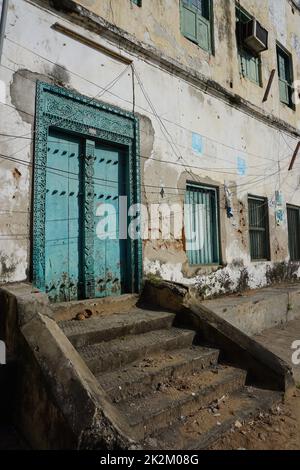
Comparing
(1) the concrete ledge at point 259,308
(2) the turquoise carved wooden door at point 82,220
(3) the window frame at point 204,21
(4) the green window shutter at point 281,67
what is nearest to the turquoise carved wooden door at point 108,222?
(2) the turquoise carved wooden door at point 82,220

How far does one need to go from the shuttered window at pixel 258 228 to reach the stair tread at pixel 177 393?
14.8 feet

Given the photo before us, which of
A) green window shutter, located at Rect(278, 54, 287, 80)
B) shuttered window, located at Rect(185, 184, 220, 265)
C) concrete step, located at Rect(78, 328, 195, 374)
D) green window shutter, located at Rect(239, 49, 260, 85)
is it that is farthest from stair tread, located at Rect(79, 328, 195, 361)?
green window shutter, located at Rect(278, 54, 287, 80)

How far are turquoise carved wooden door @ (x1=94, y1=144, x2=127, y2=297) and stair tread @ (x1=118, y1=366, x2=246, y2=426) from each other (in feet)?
6.21

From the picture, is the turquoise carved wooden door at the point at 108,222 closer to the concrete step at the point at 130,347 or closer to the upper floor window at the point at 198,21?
the concrete step at the point at 130,347

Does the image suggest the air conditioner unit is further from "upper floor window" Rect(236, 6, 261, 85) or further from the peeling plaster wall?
the peeling plaster wall

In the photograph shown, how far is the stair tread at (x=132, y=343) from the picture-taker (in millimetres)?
3135

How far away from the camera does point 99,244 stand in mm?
4781

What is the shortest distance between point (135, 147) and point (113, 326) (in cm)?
281

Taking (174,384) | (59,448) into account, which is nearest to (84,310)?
(174,384)

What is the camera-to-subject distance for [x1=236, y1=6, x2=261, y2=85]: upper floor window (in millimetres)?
7688

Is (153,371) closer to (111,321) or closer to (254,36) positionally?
(111,321)

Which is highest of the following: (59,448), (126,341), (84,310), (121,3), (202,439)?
(121,3)
